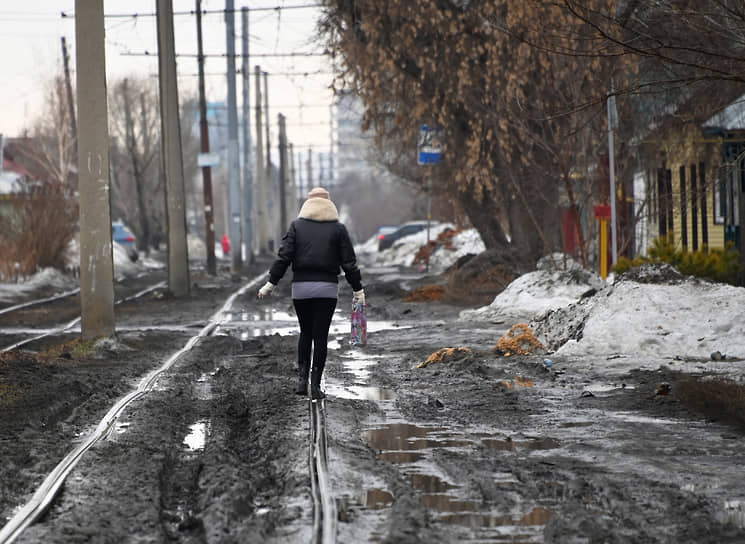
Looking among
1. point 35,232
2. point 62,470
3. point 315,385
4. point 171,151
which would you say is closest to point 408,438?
point 315,385

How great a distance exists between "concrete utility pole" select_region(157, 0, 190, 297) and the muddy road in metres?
12.5

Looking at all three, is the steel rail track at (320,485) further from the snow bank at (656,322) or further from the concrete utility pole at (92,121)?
the concrete utility pole at (92,121)

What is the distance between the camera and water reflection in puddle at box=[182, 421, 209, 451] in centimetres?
820

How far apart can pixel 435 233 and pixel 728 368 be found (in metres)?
45.1

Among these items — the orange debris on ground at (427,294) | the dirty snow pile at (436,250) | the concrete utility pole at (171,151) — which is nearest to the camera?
the orange debris on ground at (427,294)

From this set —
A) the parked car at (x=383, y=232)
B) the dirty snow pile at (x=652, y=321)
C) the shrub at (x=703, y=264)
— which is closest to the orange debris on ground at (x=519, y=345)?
the dirty snow pile at (x=652, y=321)

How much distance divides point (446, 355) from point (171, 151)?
1437cm

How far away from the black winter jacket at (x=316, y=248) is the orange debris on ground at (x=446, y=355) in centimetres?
306

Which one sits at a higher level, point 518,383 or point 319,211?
point 319,211

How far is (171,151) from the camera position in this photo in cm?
2602

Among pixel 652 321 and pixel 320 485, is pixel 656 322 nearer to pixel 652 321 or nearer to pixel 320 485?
pixel 652 321

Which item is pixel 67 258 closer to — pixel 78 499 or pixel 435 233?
pixel 435 233

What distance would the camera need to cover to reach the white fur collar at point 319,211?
1009 centimetres

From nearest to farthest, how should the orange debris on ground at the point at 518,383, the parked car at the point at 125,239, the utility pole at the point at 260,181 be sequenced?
1. the orange debris on ground at the point at 518,383
2. the parked car at the point at 125,239
3. the utility pole at the point at 260,181
